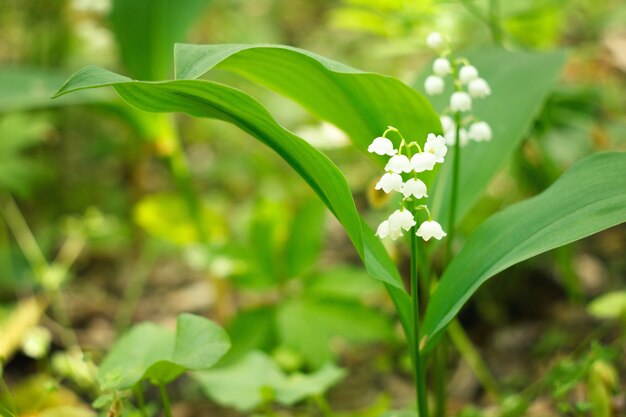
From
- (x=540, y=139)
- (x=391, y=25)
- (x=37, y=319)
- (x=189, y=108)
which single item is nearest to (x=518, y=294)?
(x=540, y=139)

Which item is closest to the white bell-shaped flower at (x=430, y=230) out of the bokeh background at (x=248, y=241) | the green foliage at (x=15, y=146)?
the bokeh background at (x=248, y=241)

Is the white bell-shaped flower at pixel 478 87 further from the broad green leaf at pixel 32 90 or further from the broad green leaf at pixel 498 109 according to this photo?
the broad green leaf at pixel 32 90

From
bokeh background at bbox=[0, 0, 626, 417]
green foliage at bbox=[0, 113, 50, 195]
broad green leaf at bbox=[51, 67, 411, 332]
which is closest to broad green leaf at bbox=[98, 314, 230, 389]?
bokeh background at bbox=[0, 0, 626, 417]

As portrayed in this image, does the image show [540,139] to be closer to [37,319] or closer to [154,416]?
[154,416]

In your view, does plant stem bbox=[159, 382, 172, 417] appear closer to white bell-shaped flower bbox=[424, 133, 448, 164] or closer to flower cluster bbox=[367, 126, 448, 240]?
flower cluster bbox=[367, 126, 448, 240]

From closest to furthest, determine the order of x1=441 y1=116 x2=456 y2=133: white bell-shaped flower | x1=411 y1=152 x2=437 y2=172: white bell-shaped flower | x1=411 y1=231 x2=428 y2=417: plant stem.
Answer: x1=411 y1=152 x2=437 y2=172: white bell-shaped flower
x1=411 y1=231 x2=428 y2=417: plant stem
x1=441 y1=116 x2=456 y2=133: white bell-shaped flower

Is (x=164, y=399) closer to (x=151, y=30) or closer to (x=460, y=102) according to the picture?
(x=460, y=102)
